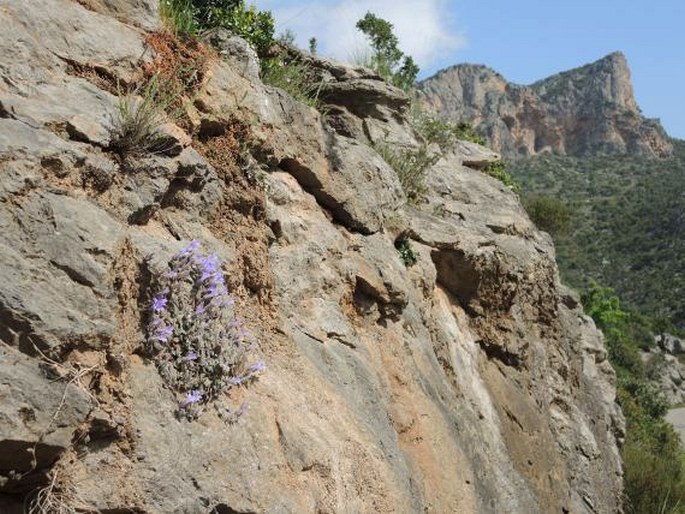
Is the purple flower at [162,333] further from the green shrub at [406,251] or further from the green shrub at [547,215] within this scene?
the green shrub at [547,215]

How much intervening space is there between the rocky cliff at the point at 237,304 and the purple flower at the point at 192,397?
0.32ft

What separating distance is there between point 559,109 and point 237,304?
128 m

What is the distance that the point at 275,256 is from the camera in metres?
5.84

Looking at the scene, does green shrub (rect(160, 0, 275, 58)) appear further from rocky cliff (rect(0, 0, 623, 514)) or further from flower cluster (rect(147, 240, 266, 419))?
flower cluster (rect(147, 240, 266, 419))

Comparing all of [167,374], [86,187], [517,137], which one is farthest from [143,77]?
[517,137]

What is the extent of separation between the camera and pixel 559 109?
126 meters

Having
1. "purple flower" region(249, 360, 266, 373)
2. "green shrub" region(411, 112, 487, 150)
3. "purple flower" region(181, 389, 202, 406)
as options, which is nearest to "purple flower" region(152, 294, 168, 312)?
"purple flower" region(181, 389, 202, 406)

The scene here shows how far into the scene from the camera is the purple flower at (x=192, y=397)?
13.4ft

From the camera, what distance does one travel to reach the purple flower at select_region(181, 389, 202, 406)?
13.4ft

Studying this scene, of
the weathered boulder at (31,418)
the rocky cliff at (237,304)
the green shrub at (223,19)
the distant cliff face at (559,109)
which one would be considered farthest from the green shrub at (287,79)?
the distant cliff face at (559,109)

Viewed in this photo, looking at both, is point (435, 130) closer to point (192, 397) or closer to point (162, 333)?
point (162, 333)

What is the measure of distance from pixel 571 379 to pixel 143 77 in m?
8.55

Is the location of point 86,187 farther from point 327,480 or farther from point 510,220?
point 510,220

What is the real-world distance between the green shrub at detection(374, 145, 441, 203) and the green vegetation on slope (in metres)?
7.49
